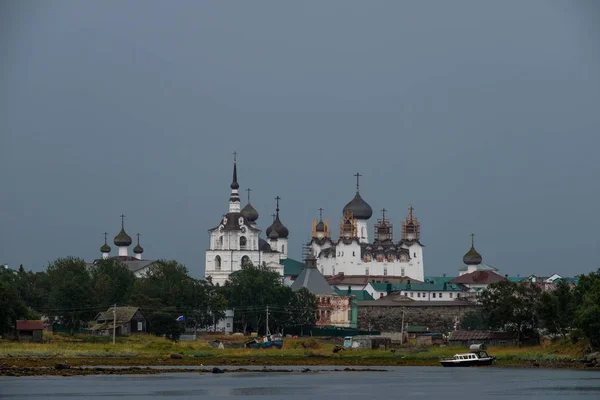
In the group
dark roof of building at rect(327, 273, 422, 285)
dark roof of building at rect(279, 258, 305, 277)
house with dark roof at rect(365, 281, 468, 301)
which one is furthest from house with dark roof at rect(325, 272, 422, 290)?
dark roof of building at rect(279, 258, 305, 277)

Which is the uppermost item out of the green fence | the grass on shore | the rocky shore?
the green fence

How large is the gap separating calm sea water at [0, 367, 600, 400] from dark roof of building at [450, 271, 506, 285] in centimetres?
9188

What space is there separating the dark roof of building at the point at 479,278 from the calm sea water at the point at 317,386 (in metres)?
91.9

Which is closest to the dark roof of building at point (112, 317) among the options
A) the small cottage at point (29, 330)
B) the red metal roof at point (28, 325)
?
the red metal roof at point (28, 325)

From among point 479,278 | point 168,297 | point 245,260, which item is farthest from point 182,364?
point 479,278

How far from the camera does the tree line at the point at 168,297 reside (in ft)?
453

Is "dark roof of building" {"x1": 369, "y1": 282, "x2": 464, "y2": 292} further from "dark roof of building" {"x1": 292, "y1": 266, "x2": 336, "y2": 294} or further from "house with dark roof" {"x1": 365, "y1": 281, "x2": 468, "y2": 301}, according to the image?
"dark roof of building" {"x1": 292, "y1": 266, "x2": 336, "y2": 294}

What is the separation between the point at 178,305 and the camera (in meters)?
143

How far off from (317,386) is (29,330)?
1502 inches

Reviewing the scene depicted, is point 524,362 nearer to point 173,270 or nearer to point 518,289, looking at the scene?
point 518,289

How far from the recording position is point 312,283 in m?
166

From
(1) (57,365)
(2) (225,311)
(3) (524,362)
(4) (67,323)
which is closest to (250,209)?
(2) (225,311)

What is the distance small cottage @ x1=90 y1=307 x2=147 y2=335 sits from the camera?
132 m

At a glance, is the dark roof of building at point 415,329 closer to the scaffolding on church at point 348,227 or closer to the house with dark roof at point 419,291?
the house with dark roof at point 419,291
